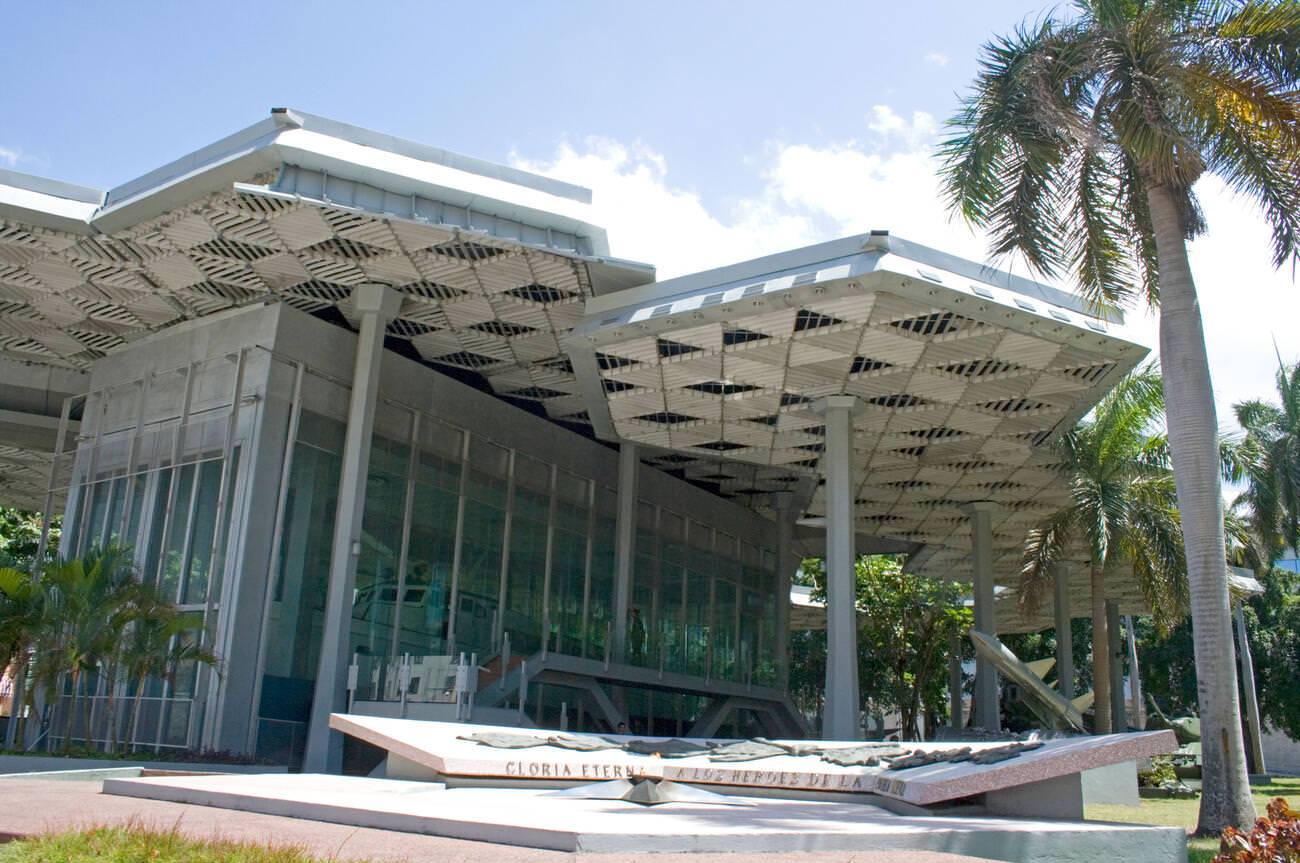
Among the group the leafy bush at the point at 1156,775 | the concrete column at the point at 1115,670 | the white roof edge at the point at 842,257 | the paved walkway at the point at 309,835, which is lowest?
the paved walkway at the point at 309,835

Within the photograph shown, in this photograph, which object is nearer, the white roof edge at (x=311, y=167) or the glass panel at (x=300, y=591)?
the white roof edge at (x=311, y=167)

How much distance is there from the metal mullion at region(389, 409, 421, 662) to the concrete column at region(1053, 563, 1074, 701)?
19.2m

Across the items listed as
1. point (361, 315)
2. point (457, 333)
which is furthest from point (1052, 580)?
point (361, 315)

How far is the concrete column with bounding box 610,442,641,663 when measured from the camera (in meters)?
31.5

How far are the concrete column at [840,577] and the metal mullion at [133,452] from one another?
51.4 ft

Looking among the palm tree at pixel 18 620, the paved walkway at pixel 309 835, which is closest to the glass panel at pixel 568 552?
the palm tree at pixel 18 620

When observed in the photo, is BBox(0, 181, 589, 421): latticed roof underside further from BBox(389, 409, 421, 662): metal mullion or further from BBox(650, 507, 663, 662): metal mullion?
BBox(650, 507, 663, 662): metal mullion

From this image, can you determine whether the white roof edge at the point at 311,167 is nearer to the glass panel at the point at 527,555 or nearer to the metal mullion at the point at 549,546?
the glass panel at the point at 527,555

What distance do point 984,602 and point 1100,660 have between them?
703cm

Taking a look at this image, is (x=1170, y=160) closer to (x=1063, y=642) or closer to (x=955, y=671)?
(x=1063, y=642)

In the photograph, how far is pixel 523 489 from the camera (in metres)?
31.8

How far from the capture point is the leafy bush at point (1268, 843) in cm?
717

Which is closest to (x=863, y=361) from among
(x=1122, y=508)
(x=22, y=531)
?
(x=1122, y=508)

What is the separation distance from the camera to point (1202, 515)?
13664 millimetres
